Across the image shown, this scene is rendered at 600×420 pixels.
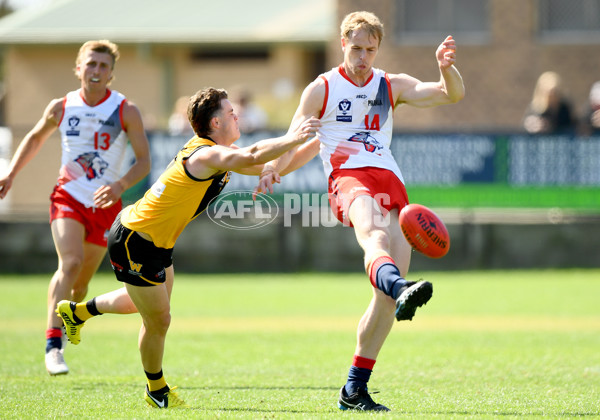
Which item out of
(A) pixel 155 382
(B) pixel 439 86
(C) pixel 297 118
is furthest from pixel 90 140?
(B) pixel 439 86

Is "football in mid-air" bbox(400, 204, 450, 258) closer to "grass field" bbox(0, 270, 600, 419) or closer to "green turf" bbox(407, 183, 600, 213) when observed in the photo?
"grass field" bbox(0, 270, 600, 419)

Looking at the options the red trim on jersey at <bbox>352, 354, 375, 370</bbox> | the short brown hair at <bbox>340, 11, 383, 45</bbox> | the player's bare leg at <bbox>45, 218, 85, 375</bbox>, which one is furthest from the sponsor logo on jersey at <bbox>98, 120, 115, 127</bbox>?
the red trim on jersey at <bbox>352, 354, 375, 370</bbox>

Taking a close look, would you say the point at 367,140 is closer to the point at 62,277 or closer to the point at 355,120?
the point at 355,120

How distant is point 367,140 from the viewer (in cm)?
649

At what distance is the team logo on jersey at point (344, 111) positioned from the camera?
21.2 ft

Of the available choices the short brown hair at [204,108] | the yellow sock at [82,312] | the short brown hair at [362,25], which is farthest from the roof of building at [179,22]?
the short brown hair at [204,108]

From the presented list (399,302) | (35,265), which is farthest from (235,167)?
(35,265)

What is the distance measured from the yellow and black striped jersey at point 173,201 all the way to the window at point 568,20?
59.9ft

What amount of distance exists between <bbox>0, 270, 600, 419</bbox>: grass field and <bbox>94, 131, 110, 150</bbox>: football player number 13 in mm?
1903

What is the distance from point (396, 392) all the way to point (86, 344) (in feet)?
13.9

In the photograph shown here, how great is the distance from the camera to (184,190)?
6.14 m

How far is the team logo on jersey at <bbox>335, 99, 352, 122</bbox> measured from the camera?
6477 mm

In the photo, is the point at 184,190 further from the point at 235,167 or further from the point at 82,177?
the point at 82,177

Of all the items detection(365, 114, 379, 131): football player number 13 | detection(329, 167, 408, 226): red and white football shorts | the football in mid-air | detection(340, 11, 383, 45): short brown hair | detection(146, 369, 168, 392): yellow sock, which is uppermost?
detection(340, 11, 383, 45): short brown hair
